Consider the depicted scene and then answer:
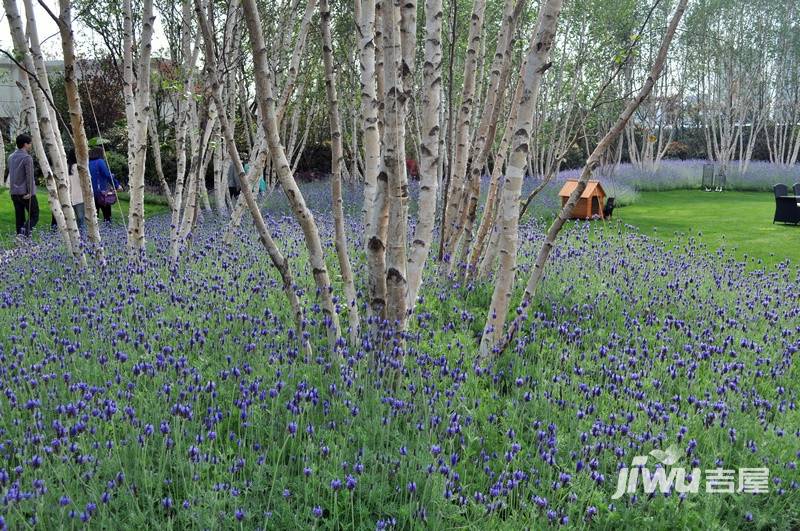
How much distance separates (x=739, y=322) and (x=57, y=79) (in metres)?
27.8

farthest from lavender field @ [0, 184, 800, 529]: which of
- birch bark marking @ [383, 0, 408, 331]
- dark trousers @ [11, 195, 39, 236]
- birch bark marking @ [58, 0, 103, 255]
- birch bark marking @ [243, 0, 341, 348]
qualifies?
dark trousers @ [11, 195, 39, 236]

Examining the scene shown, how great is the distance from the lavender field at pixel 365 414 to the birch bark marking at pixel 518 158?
371 millimetres

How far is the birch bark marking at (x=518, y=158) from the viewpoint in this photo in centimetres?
410

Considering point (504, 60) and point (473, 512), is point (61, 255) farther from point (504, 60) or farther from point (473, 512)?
point (473, 512)

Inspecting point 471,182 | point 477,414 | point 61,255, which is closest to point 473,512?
point 477,414

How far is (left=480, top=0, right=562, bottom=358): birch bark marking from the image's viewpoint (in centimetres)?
410

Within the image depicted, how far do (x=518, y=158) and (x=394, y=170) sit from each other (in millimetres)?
905

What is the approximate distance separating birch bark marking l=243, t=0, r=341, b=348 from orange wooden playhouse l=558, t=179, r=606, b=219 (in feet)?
35.4

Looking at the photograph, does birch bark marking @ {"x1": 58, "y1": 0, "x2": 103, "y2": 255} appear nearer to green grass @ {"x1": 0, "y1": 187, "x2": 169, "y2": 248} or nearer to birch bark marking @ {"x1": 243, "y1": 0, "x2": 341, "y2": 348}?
green grass @ {"x1": 0, "y1": 187, "x2": 169, "y2": 248}

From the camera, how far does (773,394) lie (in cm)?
441

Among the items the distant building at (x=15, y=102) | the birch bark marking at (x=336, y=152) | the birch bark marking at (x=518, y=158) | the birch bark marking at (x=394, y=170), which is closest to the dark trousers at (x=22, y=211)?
the birch bark marking at (x=336, y=152)

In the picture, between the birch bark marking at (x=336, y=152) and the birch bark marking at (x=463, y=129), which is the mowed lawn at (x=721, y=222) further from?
the birch bark marking at (x=336, y=152)

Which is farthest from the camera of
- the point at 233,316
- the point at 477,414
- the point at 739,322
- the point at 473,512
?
the point at 739,322

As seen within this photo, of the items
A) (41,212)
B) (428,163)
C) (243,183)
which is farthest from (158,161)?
(428,163)
